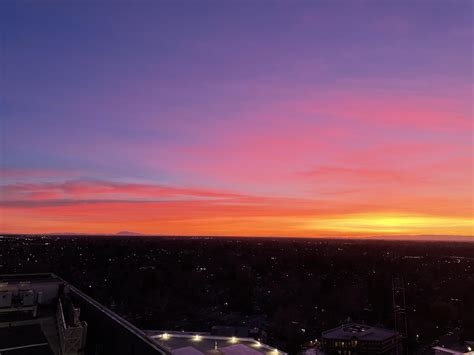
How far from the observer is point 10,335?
32.8 feet

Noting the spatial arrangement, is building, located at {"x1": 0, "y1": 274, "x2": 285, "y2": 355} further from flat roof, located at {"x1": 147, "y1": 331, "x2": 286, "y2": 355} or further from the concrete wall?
flat roof, located at {"x1": 147, "y1": 331, "x2": 286, "y2": 355}

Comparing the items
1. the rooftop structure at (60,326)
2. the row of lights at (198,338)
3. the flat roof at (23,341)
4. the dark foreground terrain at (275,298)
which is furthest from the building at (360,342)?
the flat roof at (23,341)

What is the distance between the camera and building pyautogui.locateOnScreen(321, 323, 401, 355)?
38094 millimetres

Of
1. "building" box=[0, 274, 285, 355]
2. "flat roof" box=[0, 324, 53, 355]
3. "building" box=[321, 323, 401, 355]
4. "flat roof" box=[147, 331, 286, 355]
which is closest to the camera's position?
"building" box=[0, 274, 285, 355]

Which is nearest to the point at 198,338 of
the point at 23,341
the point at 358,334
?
the point at 23,341

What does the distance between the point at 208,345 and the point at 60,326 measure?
41.4 feet

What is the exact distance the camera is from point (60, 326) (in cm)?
1017

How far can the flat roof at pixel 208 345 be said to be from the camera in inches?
750

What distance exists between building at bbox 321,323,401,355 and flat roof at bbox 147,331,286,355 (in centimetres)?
1980

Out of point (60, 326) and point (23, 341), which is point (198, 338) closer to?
point (60, 326)

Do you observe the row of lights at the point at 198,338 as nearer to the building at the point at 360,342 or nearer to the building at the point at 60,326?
the building at the point at 60,326

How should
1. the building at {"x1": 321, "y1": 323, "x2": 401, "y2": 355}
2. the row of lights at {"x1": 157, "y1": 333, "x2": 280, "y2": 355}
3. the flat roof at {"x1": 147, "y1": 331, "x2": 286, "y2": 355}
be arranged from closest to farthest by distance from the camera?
the flat roof at {"x1": 147, "y1": 331, "x2": 286, "y2": 355} < the row of lights at {"x1": 157, "y1": 333, "x2": 280, "y2": 355} < the building at {"x1": 321, "y1": 323, "x2": 401, "y2": 355}

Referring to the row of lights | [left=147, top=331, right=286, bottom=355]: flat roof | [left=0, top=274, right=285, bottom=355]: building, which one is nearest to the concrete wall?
[left=0, top=274, right=285, bottom=355]: building

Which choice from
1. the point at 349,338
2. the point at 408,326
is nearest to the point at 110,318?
the point at 349,338
